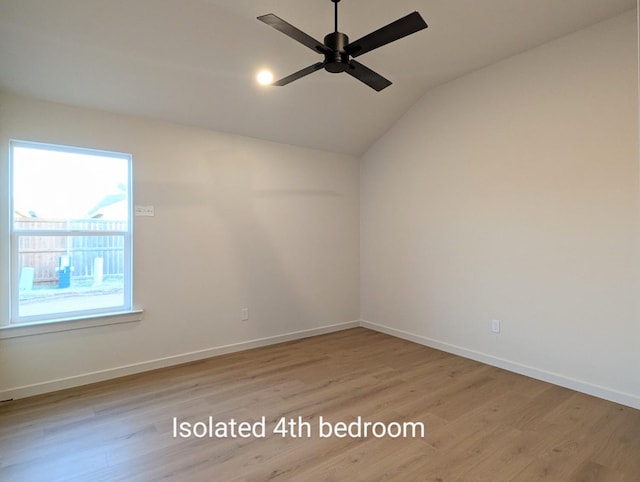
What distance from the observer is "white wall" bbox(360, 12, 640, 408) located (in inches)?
108

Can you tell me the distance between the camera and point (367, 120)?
4.32m

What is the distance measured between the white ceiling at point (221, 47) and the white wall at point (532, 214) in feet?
1.21

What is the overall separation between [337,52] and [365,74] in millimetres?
304

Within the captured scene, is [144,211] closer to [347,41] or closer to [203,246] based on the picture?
[203,246]

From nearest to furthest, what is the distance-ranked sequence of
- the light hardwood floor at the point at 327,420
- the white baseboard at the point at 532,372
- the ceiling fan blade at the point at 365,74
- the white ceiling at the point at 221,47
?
the light hardwood floor at the point at 327,420
the ceiling fan blade at the point at 365,74
the white ceiling at the point at 221,47
the white baseboard at the point at 532,372

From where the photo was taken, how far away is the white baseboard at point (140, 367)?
9.45 feet

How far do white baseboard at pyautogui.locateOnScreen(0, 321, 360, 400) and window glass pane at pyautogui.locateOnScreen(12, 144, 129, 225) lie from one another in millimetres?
1372

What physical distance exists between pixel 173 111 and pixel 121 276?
171cm

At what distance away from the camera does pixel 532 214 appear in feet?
10.6

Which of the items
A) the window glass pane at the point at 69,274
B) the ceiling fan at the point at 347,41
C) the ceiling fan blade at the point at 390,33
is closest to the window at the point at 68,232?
the window glass pane at the point at 69,274

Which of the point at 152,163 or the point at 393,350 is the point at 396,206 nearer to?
the point at 393,350

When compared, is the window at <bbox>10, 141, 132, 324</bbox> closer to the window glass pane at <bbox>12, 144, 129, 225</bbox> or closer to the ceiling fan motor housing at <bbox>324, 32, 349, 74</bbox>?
the window glass pane at <bbox>12, 144, 129, 225</bbox>

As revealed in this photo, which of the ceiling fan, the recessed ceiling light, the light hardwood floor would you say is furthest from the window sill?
the ceiling fan

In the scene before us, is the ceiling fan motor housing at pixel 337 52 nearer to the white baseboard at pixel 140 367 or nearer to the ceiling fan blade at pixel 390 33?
the ceiling fan blade at pixel 390 33
